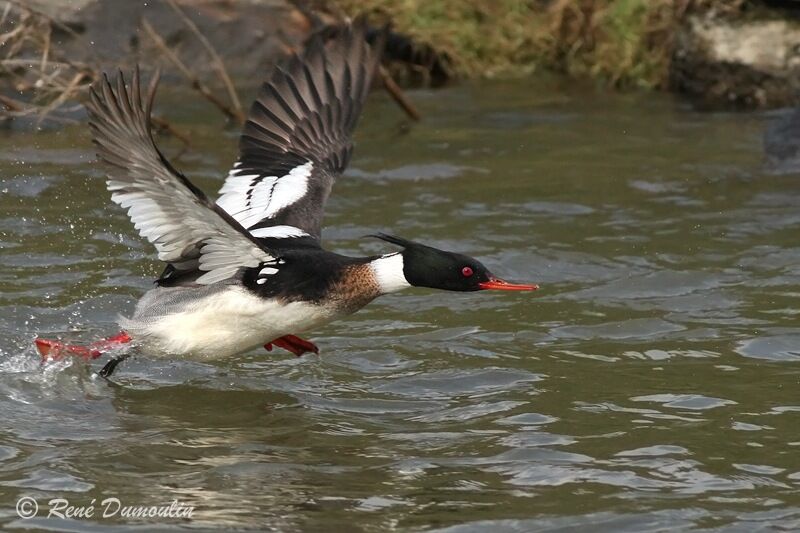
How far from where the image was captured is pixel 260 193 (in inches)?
276

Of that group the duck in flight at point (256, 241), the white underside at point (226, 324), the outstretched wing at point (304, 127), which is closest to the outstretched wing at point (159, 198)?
the duck in flight at point (256, 241)

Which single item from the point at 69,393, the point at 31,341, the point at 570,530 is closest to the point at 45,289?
the point at 31,341

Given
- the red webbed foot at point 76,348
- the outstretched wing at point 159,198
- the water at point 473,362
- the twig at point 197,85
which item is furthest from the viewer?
the twig at point 197,85

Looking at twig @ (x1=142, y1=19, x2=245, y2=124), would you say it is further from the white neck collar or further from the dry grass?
the white neck collar

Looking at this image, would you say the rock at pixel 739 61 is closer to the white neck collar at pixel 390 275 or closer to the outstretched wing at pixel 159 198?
the white neck collar at pixel 390 275

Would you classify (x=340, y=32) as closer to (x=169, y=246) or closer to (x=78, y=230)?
(x=169, y=246)

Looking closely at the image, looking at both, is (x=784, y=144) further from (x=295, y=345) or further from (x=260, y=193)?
(x=295, y=345)

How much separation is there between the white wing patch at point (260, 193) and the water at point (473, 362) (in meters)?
0.68

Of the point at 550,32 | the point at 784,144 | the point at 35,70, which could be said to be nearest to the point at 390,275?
the point at 35,70

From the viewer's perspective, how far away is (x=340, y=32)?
6.96 meters

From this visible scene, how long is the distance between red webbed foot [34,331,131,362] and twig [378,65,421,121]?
4.48 meters

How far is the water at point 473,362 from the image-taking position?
4.80 metres

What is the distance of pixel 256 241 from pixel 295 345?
819 millimetres

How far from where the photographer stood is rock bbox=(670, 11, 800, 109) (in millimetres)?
11125
